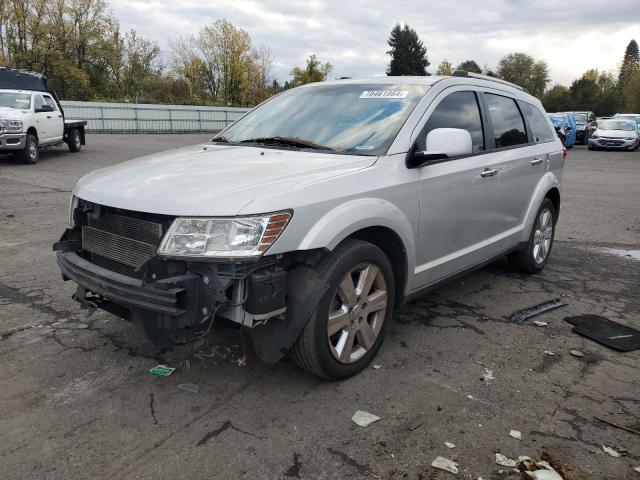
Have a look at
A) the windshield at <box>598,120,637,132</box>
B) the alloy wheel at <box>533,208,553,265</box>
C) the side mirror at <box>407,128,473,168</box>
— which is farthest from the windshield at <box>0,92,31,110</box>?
the windshield at <box>598,120,637,132</box>

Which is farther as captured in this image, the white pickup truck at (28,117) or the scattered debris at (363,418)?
the white pickup truck at (28,117)

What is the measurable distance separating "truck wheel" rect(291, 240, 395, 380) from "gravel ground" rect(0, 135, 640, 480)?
0.17m

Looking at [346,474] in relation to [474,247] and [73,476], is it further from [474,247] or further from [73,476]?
[474,247]

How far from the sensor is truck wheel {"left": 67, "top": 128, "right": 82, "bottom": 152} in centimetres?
1750

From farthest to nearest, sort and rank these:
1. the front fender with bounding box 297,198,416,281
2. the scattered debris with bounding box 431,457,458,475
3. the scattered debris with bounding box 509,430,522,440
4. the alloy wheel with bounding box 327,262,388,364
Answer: the alloy wheel with bounding box 327,262,388,364, the front fender with bounding box 297,198,416,281, the scattered debris with bounding box 509,430,522,440, the scattered debris with bounding box 431,457,458,475

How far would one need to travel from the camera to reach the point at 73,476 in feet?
8.21

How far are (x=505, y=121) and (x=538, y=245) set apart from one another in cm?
145

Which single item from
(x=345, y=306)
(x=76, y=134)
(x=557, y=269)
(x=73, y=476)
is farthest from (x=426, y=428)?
(x=76, y=134)

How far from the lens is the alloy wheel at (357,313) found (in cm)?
322

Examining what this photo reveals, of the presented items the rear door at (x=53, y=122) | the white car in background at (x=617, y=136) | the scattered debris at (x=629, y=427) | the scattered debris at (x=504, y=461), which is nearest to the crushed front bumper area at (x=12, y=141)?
the rear door at (x=53, y=122)

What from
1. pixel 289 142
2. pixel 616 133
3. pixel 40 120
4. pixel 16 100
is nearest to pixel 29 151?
pixel 40 120

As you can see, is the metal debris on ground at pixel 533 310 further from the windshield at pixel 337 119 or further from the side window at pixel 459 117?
the windshield at pixel 337 119

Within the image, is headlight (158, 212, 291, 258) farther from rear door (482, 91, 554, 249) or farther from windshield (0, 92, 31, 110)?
windshield (0, 92, 31, 110)

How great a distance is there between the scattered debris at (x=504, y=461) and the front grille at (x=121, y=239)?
6.54 ft
